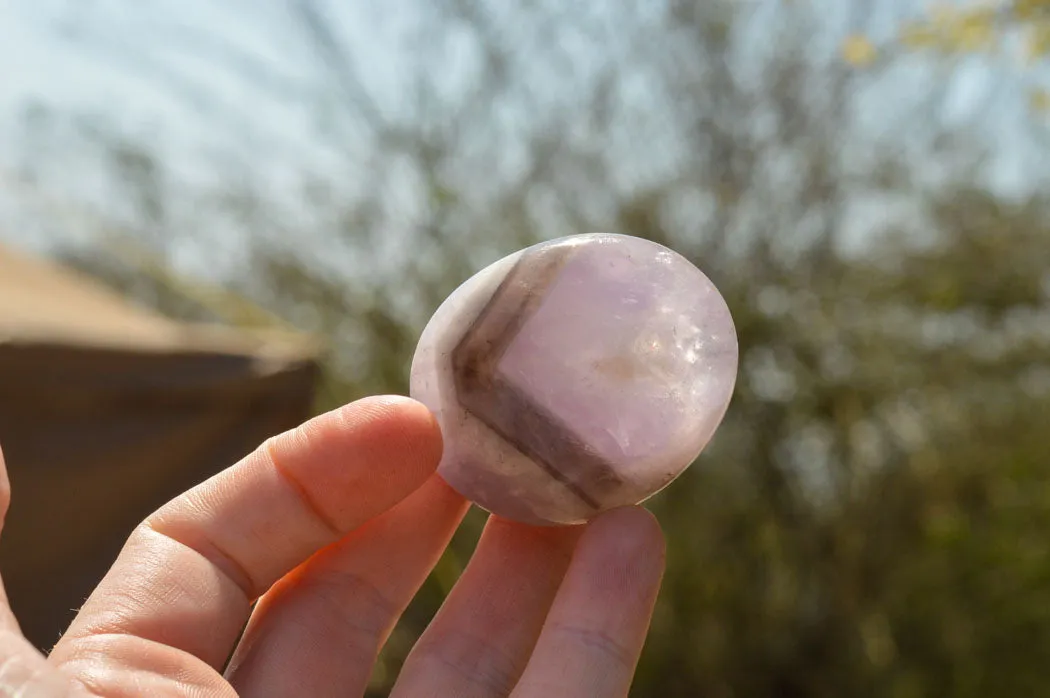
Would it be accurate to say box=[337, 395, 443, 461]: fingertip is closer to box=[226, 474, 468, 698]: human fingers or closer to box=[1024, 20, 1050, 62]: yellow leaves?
box=[226, 474, 468, 698]: human fingers

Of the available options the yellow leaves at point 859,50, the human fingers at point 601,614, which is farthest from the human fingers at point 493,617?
the yellow leaves at point 859,50

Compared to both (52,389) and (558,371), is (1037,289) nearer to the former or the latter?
(558,371)

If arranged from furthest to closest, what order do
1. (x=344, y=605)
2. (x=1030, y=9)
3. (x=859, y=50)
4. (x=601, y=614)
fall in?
(x=859, y=50)
(x=1030, y=9)
(x=344, y=605)
(x=601, y=614)

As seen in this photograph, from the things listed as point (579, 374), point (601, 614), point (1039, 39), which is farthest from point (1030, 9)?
point (601, 614)

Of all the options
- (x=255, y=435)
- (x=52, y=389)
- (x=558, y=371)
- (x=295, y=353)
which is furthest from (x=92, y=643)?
(x=295, y=353)

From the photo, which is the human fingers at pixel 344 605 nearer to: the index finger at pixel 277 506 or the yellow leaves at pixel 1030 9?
the index finger at pixel 277 506

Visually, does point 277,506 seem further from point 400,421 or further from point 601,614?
point 601,614
